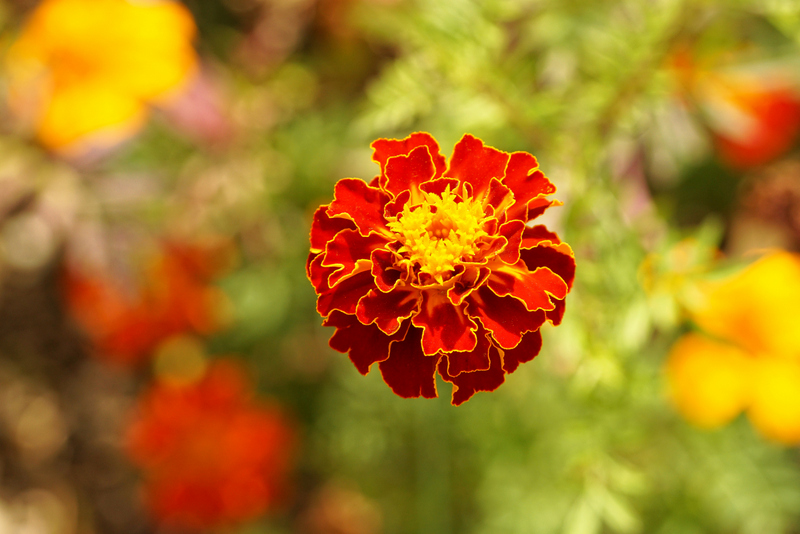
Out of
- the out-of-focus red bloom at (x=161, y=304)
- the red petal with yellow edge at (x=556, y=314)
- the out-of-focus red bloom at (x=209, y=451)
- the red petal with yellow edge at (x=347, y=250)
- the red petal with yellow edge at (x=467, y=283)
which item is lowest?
the out-of-focus red bloom at (x=209, y=451)

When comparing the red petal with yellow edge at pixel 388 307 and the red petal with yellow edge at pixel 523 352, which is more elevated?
the red petal with yellow edge at pixel 388 307

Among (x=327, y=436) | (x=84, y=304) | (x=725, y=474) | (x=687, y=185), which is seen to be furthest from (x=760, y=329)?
(x=84, y=304)

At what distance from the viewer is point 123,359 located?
2189 millimetres

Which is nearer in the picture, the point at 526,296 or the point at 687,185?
the point at 526,296

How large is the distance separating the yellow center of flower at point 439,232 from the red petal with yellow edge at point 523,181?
0.05 meters

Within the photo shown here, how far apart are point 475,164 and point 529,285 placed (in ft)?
0.57

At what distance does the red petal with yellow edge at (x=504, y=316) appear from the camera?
73 cm

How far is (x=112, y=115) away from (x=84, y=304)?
0.74 m

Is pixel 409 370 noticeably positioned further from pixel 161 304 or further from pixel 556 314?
pixel 161 304

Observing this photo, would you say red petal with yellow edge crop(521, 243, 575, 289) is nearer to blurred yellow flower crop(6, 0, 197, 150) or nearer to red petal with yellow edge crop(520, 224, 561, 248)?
red petal with yellow edge crop(520, 224, 561, 248)

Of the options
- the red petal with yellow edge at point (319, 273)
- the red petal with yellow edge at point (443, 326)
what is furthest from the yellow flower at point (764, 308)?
Result: the red petal with yellow edge at point (319, 273)

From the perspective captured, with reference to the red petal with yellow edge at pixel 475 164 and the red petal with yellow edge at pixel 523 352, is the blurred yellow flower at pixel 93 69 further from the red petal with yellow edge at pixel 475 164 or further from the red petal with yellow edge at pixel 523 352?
the red petal with yellow edge at pixel 523 352

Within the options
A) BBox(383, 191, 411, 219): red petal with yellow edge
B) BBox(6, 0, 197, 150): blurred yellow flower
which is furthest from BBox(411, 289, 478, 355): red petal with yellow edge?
BBox(6, 0, 197, 150): blurred yellow flower

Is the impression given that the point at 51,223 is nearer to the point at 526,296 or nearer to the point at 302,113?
the point at 302,113
